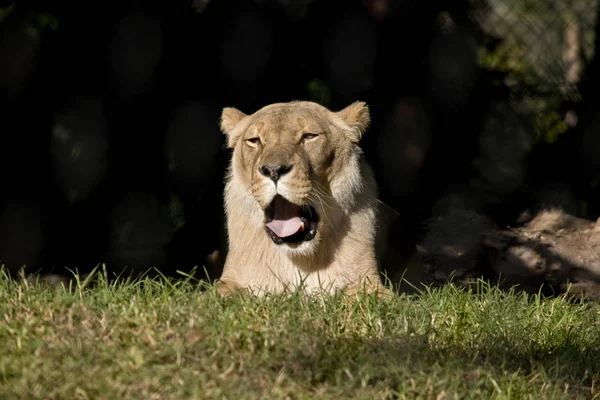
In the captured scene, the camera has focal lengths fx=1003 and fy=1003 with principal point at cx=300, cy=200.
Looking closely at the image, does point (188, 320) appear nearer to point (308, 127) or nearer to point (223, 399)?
point (223, 399)

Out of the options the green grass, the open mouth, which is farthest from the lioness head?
the green grass

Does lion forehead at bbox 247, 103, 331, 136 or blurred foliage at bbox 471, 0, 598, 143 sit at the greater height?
blurred foliage at bbox 471, 0, 598, 143

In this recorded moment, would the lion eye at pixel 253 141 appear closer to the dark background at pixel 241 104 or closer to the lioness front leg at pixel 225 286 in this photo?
the lioness front leg at pixel 225 286

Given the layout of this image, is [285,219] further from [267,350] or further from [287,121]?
[267,350]

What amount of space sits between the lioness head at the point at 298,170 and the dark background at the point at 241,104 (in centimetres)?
42

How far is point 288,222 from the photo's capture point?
→ 2512 millimetres

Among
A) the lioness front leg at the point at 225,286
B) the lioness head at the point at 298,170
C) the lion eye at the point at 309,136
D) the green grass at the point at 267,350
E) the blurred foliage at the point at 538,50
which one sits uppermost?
the blurred foliage at the point at 538,50

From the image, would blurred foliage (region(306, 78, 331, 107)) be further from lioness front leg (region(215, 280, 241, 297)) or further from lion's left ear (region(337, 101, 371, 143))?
lioness front leg (region(215, 280, 241, 297))

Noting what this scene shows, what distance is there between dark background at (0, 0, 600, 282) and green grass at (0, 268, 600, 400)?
0.84 meters

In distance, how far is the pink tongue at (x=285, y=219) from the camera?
2.50 m

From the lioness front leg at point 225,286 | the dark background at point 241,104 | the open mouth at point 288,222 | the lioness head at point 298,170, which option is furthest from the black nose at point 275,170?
the dark background at point 241,104

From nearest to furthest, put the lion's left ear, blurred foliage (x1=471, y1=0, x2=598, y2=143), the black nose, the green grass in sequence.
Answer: the green grass, the black nose, the lion's left ear, blurred foliage (x1=471, y1=0, x2=598, y2=143)

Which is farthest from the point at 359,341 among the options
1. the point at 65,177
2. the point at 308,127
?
the point at 65,177

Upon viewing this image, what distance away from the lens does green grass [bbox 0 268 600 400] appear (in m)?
1.63
